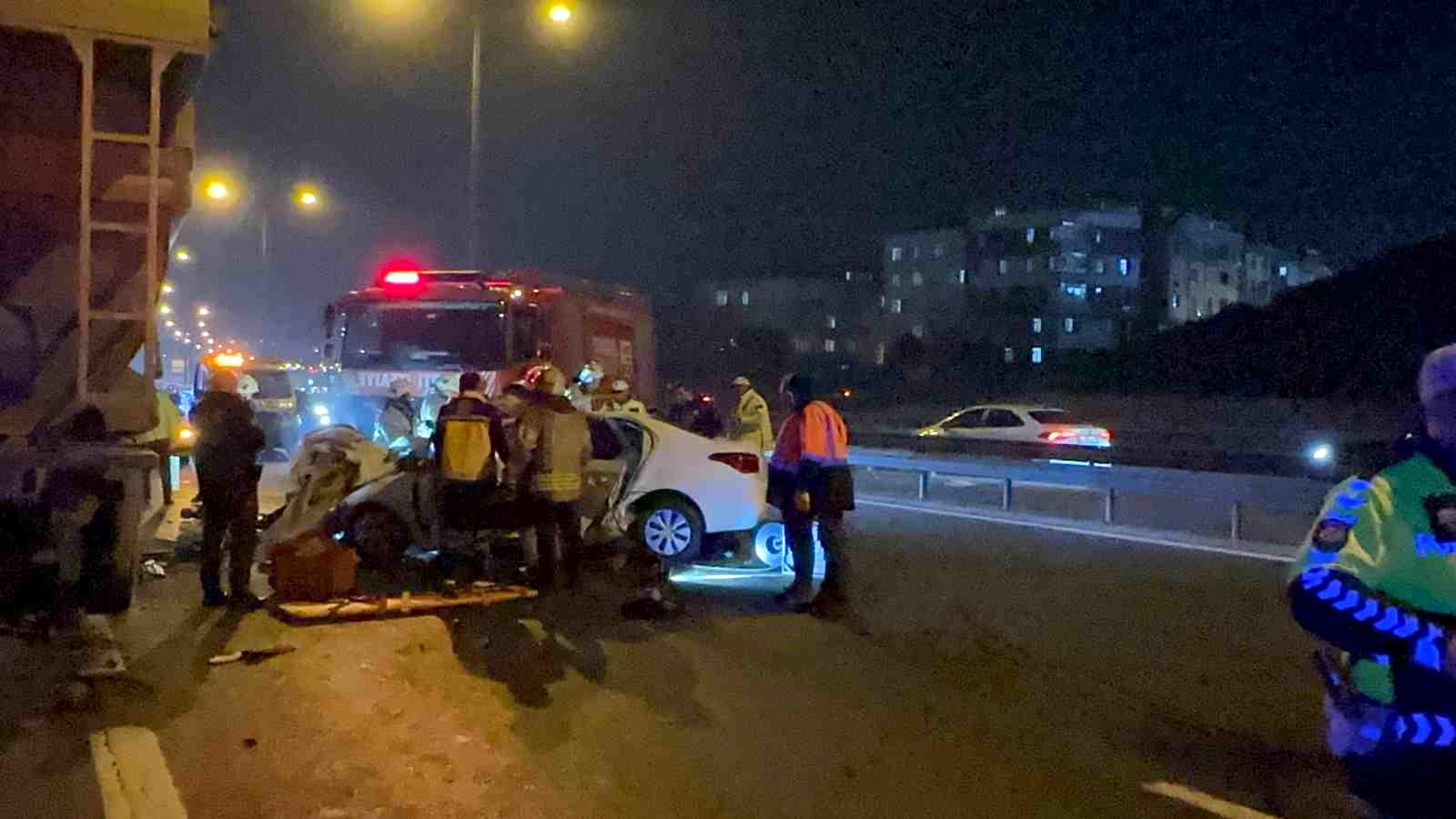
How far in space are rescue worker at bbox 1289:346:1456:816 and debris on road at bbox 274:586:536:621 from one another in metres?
7.68

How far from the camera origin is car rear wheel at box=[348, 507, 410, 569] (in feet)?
38.2

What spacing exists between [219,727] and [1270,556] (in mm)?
10616

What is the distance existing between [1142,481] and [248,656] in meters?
11.5

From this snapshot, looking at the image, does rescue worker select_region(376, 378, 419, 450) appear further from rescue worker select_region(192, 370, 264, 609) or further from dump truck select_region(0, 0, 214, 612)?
dump truck select_region(0, 0, 214, 612)

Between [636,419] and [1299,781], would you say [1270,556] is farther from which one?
[1299,781]

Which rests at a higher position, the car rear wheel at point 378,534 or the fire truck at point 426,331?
the fire truck at point 426,331

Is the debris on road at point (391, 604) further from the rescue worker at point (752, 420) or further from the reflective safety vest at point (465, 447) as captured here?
the rescue worker at point (752, 420)

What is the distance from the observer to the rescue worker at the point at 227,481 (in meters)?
9.80

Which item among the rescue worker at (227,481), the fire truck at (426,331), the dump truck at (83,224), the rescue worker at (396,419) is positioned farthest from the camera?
the fire truck at (426,331)

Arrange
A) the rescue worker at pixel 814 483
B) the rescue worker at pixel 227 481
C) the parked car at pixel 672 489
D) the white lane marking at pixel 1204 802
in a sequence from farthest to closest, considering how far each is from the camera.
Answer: the parked car at pixel 672 489, the rescue worker at pixel 814 483, the rescue worker at pixel 227 481, the white lane marking at pixel 1204 802

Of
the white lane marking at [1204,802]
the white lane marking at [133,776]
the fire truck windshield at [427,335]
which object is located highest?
the fire truck windshield at [427,335]

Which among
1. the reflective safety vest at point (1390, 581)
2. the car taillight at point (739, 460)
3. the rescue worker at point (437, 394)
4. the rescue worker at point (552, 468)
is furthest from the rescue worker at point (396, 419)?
the reflective safety vest at point (1390, 581)

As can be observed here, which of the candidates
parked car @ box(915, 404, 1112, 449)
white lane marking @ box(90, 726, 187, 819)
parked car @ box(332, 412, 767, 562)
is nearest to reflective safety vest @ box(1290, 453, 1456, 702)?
white lane marking @ box(90, 726, 187, 819)

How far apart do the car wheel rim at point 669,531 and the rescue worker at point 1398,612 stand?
927 cm
